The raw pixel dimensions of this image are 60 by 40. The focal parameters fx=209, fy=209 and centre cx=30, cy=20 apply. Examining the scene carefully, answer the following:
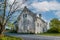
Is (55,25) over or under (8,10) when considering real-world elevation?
under

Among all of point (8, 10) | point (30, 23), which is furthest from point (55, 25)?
point (8, 10)

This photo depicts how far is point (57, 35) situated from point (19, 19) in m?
1.08

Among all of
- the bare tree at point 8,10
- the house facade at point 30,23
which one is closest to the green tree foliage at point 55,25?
the house facade at point 30,23

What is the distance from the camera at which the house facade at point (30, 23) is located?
5401mm

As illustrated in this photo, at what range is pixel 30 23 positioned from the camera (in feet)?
18.0

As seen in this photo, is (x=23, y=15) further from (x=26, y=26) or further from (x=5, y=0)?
(x=5, y=0)

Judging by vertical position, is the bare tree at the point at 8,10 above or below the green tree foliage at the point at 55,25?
above

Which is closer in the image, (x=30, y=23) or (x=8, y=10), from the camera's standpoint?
(x=30, y=23)

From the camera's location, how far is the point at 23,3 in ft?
18.5

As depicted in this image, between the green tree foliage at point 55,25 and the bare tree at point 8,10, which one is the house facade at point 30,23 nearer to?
the green tree foliage at point 55,25

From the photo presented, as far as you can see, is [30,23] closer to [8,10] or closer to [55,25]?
[55,25]

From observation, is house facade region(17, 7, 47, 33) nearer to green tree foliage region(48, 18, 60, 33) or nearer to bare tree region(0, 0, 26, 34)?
green tree foliage region(48, 18, 60, 33)

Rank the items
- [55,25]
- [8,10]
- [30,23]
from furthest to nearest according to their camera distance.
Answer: [8,10]
[30,23]
[55,25]

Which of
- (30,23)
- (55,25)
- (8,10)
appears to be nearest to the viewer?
(55,25)
